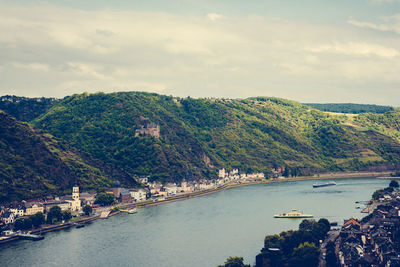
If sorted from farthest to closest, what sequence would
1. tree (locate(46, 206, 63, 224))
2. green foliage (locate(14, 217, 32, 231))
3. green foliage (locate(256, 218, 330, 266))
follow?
tree (locate(46, 206, 63, 224))
green foliage (locate(14, 217, 32, 231))
green foliage (locate(256, 218, 330, 266))

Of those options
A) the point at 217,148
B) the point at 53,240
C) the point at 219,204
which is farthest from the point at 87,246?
the point at 217,148

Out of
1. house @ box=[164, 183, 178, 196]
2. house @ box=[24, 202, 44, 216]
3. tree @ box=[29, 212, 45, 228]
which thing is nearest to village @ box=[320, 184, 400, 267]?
tree @ box=[29, 212, 45, 228]

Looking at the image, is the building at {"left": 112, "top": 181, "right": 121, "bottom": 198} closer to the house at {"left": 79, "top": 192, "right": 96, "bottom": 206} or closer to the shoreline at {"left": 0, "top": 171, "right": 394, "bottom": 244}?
the shoreline at {"left": 0, "top": 171, "right": 394, "bottom": 244}

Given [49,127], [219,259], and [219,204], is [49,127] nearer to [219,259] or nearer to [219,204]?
[219,204]

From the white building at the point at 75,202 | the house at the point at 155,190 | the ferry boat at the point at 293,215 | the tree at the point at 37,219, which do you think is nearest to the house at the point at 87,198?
the white building at the point at 75,202

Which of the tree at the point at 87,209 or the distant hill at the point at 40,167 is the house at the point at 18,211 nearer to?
the distant hill at the point at 40,167

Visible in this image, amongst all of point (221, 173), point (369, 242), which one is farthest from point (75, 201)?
point (221, 173)

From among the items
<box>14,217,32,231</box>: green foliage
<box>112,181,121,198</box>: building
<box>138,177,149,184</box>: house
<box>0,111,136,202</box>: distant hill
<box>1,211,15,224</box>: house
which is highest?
<box>0,111,136,202</box>: distant hill
